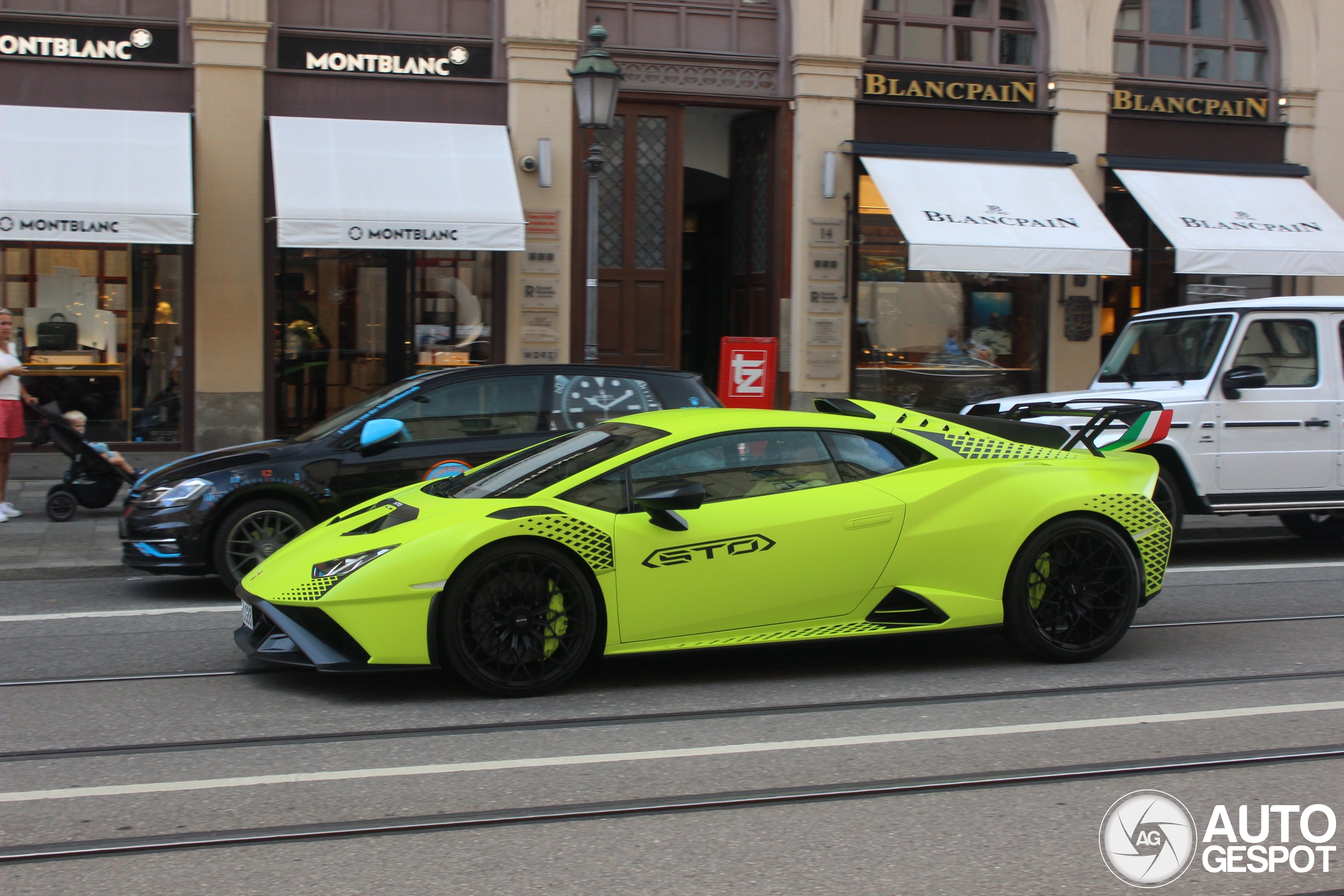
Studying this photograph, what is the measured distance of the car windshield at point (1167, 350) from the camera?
10.0 metres

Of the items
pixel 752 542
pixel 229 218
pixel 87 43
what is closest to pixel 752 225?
pixel 229 218

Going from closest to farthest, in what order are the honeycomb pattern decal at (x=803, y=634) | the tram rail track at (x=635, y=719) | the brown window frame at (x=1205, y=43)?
the tram rail track at (x=635, y=719)
the honeycomb pattern decal at (x=803, y=634)
the brown window frame at (x=1205, y=43)

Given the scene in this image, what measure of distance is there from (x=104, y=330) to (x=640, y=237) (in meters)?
6.43

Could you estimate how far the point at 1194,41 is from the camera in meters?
17.9

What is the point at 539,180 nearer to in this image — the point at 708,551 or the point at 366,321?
the point at 366,321

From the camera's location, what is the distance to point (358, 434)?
338 inches

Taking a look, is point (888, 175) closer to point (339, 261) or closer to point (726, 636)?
point (339, 261)

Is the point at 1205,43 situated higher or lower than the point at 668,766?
higher

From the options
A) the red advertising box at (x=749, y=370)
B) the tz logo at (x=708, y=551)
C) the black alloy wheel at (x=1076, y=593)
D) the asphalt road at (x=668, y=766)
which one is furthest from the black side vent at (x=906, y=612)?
the red advertising box at (x=749, y=370)

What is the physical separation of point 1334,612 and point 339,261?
11.3 meters

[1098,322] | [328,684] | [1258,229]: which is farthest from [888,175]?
[328,684]

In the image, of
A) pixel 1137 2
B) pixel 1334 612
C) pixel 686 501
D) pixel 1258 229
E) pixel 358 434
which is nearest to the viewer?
pixel 686 501

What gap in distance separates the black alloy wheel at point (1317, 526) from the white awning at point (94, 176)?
1087cm

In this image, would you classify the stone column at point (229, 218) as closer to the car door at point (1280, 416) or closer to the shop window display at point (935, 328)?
the shop window display at point (935, 328)
